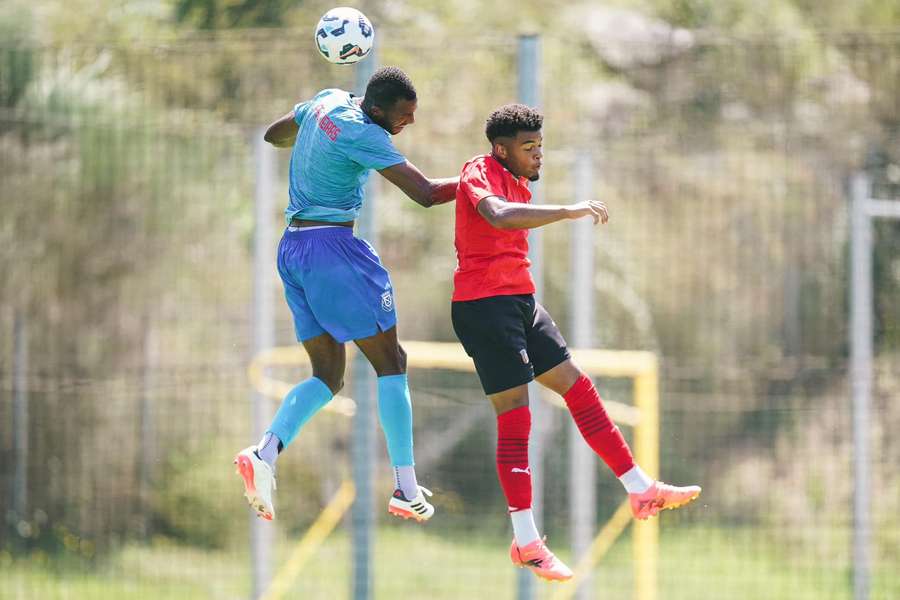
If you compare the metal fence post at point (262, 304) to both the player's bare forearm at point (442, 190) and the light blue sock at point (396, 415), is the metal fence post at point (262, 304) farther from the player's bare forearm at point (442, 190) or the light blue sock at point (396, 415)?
the player's bare forearm at point (442, 190)

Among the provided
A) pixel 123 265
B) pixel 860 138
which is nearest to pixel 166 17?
pixel 123 265

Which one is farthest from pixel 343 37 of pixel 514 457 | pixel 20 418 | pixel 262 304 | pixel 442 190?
pixel 20 418

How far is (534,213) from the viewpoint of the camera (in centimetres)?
509

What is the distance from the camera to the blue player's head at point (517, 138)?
539 cm

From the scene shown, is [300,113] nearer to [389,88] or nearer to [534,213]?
[389,88]

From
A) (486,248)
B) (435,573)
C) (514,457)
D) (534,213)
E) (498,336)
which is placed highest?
(534,213)

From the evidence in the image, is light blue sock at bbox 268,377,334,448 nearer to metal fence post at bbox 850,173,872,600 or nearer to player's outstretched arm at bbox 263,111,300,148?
player's outstretched arm at bbox 263,111,300,148

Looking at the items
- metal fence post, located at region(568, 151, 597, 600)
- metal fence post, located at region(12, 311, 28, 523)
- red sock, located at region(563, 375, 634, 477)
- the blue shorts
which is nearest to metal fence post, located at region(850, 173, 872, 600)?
metal fence post, located at region(568, 151, 597, 600)

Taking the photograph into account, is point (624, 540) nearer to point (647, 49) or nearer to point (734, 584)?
point (734, 584)

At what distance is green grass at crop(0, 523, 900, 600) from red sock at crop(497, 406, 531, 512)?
154 inches

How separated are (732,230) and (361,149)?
484cm

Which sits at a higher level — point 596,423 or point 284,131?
point 284,131

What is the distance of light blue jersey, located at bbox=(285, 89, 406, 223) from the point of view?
527 centimetres

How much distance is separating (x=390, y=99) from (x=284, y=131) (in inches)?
20.8
